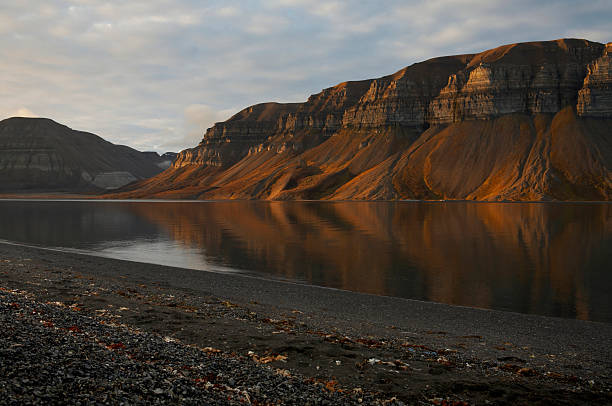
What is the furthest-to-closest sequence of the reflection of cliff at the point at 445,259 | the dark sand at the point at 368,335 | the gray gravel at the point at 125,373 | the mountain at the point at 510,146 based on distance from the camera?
the mountain at the point at 510,146 < the reflection of cliff at the point at 445,259 < the dark sand at the point at 368,335 < the gray gravel at the point at 125,373

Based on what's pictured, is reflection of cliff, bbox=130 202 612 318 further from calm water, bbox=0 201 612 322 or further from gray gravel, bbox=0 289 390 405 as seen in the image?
gray gravel, bbox=0 289 390 405

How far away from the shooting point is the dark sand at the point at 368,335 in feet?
32.2

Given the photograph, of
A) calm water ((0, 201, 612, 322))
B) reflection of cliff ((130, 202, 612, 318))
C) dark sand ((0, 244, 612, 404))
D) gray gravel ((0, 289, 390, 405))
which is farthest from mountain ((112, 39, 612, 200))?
gray gravel ((0, 289, 390, 405))

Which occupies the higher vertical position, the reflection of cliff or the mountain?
the mountain

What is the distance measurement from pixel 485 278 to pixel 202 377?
23.4 metres

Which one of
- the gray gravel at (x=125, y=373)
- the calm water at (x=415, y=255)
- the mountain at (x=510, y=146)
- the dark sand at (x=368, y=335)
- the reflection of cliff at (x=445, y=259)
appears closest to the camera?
the gray gravel at (x=125, y=373)

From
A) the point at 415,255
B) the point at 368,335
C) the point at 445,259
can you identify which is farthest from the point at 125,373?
the point at 415,255

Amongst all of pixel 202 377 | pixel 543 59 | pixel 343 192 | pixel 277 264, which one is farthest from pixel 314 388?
pixel 543 59

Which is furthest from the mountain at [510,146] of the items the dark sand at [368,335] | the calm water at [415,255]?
the dark sand at [368,335]

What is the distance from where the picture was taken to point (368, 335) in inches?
574

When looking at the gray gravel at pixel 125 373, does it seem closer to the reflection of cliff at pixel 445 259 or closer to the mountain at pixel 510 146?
the reflection of cliff at pixel 445 259

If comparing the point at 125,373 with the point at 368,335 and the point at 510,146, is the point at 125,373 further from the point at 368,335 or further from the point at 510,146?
the point at 510,146

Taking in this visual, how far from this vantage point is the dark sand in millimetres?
9828

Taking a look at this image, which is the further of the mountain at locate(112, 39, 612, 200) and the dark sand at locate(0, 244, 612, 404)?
the mountain at locate(112, 39, 612, 200)
